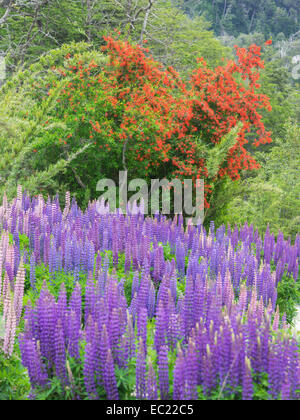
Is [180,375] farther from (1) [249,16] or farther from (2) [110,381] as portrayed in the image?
(1) [249,16]

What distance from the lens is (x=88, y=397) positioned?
8.78 feet

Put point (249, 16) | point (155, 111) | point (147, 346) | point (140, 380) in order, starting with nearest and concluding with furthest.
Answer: point (140, 380) → point (147, 346) → point (155, 111) → point (249, 16)

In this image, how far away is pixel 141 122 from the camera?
10.4 meters

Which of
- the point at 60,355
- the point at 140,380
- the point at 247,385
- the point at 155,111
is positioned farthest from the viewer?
the point at 155,111

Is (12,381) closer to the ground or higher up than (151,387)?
closer to the ground

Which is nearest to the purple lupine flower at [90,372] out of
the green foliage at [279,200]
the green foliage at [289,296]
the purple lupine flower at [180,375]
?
the purple lupine flower at [180,375]

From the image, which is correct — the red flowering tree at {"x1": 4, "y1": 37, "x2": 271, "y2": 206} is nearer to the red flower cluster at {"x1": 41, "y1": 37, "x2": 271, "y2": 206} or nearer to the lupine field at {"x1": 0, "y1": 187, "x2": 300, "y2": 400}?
the red flower cluster at {"x1": 41, "y1": 37, "x2": 271, "y2": 206}

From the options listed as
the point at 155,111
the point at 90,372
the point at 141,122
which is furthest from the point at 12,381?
the point at 155,111

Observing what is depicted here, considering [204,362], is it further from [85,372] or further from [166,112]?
[166,112]

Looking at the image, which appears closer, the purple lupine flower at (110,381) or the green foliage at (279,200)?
the purple lupine flower at (110,381)

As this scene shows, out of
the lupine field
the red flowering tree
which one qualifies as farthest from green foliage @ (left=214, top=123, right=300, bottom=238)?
the lupine field

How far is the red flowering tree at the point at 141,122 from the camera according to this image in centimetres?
1035

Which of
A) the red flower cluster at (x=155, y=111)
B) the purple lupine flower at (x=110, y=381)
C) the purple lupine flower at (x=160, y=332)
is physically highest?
the red flower cluster at (x=155, y=111)

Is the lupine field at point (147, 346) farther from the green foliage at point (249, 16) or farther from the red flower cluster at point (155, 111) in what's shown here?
the green foliage at point (249, 16)
